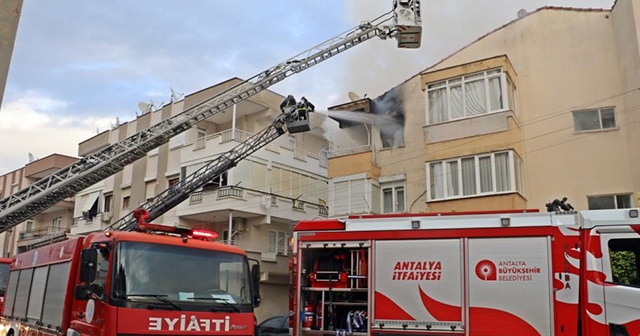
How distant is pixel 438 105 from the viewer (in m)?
17.8

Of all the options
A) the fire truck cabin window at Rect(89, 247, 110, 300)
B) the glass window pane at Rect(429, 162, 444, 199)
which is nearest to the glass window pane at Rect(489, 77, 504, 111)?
the glass window pane at Rect(429, 162, 444, 199)

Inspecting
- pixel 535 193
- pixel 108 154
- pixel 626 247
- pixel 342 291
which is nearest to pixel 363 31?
pixel 535 193

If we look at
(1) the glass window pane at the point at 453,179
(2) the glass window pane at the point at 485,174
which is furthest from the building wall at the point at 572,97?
(1) the glass window pane at the point at 453,179

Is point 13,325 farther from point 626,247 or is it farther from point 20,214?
point 626,247

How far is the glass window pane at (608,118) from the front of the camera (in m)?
16.1

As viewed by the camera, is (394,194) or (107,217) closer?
(394,194)

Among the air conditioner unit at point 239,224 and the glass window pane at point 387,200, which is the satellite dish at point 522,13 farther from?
the air conditioner unit at point 239,224

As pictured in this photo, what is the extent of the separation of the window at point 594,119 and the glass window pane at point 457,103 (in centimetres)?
328

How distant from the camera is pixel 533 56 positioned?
58.0 feet

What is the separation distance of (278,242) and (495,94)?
12.4 m

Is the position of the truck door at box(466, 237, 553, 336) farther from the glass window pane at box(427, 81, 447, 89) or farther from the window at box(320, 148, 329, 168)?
the window at box(320, 148, 329, 168)

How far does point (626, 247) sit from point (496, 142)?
9.00 metres

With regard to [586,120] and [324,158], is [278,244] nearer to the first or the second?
[324,158]

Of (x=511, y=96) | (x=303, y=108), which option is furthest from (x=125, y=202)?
(x=511, y=96)
